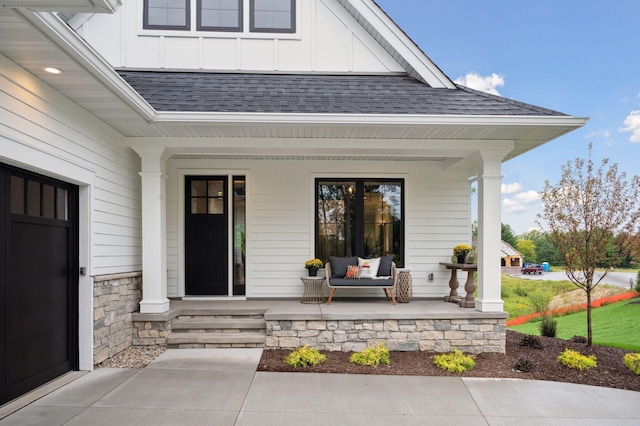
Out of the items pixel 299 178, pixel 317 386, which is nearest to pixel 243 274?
pixel 299 178

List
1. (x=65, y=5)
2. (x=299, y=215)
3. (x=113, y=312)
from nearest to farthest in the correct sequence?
(x=65, y=5), (x=113, y=312), (x=299, y=215)

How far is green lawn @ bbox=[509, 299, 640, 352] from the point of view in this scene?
7082 millimetres

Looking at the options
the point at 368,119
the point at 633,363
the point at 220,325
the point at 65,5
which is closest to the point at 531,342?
the point at 633,363

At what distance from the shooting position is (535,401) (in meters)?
3.67

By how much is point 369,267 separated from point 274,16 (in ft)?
13.3

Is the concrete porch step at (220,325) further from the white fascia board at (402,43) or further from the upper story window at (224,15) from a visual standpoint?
the upper story window at (224,15)

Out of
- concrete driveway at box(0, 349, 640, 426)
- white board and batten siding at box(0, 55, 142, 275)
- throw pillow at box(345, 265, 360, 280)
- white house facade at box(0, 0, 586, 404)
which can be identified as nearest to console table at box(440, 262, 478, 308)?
white house facade at box(0, 0, 586, 404)

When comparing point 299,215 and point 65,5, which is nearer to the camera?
point 65,5

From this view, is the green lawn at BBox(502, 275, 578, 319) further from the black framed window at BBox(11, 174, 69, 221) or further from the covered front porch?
the black framed window at BBox(11, 174, 69, 221)

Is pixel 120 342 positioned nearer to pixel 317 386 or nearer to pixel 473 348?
pixel 317 386

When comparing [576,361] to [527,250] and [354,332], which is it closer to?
[354,332]

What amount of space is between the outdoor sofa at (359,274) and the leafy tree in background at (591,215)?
2.44 m

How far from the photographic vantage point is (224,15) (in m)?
6.11

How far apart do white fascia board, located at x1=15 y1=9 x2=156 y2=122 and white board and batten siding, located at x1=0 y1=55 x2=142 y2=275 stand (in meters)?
0.54
